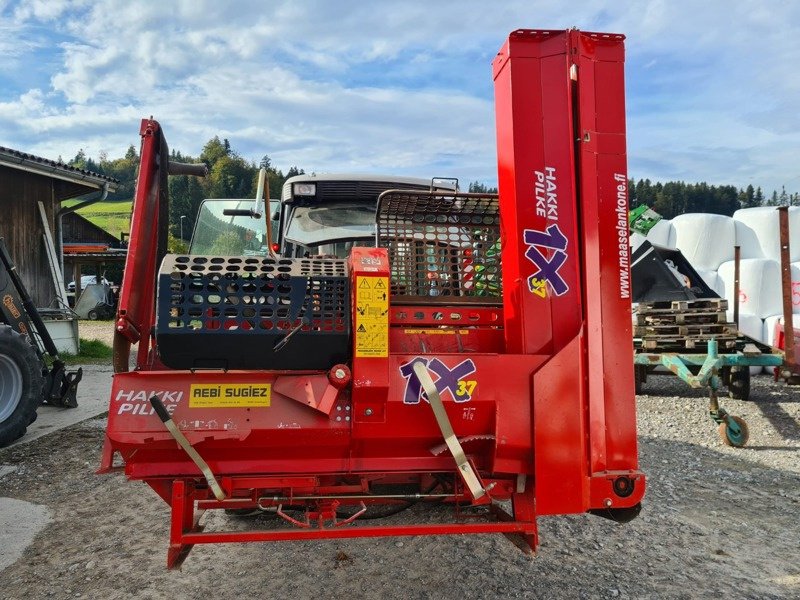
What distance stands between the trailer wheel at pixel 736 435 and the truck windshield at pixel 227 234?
5166 mm

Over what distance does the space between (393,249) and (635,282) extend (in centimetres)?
695

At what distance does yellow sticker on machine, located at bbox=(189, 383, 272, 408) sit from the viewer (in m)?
2.79

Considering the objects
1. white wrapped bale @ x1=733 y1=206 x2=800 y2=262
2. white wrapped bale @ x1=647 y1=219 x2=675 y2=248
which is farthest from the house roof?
white wrapped bale @ x1=733 y1=206 x2=800 y2=262

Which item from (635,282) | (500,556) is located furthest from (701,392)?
(500,556)

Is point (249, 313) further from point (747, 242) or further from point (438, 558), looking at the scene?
point (747, 242)

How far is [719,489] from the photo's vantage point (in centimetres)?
533

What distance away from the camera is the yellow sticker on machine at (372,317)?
2.76 meters

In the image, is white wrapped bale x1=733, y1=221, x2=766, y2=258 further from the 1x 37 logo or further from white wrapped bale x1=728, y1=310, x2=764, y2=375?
the 1x 37 logo

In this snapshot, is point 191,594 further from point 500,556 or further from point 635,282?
point 635,282

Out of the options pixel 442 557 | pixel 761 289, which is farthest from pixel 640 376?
pixel 442 557

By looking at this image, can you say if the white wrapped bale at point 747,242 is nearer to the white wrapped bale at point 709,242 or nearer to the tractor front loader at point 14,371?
the white wrapped bale at point 709,242

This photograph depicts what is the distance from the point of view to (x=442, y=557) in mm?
3803

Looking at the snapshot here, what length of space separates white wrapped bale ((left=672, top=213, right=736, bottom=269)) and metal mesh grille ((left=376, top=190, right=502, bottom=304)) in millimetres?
12049

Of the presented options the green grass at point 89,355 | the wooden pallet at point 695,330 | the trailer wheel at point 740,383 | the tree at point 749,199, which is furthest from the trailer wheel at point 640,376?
the tree at point 749,199
